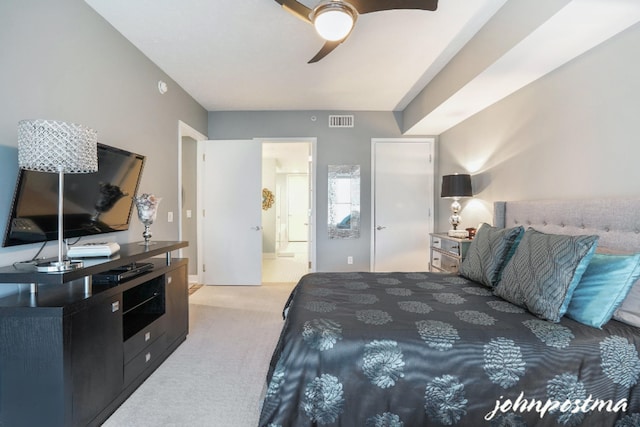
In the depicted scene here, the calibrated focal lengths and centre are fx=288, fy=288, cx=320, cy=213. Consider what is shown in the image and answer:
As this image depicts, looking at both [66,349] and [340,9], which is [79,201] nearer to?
[66,349]

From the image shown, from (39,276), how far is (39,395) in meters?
0.57

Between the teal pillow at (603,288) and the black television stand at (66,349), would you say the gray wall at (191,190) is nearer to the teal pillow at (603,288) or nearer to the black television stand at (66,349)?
the black television stand at (66,349)

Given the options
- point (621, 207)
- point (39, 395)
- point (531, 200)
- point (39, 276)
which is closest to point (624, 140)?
point (621, 207)

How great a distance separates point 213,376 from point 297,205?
7594 millimetres

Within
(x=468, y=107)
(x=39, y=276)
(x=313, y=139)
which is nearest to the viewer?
(x=39, y=276)

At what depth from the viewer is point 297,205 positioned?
9.54 metres

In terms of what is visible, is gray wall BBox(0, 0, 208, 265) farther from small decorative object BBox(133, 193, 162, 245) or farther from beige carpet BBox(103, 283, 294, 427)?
beige carpet BBox(103, 283, 294, 427)

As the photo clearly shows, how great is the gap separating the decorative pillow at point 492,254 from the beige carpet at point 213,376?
174cm

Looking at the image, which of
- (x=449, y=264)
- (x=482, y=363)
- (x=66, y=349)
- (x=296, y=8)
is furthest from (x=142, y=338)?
(x=449, y=264)

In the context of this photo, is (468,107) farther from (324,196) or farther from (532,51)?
(324,196)

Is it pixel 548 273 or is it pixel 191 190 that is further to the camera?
pixel 191 190

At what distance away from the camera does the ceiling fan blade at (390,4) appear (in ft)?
5.50

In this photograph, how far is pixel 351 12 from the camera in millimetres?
1682

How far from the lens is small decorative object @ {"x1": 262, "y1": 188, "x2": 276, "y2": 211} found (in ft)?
23.6
